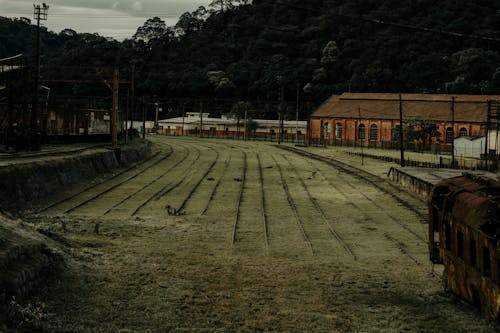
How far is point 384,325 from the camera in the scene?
1060cm

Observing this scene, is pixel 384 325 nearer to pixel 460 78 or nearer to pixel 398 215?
pixel 398 215

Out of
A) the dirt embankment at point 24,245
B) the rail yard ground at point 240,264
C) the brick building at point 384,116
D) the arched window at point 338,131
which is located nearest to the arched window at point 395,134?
the brick building at point 384,116

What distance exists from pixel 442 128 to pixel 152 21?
12586 cm

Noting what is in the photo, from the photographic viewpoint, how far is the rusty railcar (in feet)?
31.8

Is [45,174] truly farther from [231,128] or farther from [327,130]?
[231,128]

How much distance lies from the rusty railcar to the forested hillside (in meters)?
83.5

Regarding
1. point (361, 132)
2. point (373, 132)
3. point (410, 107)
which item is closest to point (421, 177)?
point (373, 132)

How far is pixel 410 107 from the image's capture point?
254 ft

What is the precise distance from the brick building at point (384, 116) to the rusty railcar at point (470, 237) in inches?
2312

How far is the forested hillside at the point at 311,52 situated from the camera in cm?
10704

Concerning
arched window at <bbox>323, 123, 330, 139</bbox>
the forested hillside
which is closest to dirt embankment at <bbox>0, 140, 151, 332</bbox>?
arched window at <bbox>323, 123, 330, 139</bbox>

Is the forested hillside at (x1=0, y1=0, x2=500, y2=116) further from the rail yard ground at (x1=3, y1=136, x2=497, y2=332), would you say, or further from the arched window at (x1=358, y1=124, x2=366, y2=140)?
the rail yard ground at (x1=3, y1=136, x2=497, y2=332)

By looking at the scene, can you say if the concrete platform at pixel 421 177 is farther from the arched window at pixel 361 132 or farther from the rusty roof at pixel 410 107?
the arched window at pixel 361 132

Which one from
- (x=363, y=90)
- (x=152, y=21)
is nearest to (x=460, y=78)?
(x=363, y=90)
